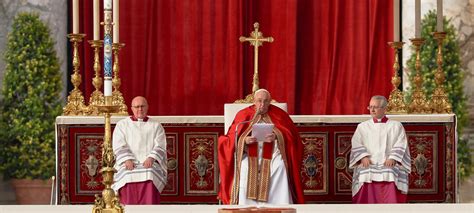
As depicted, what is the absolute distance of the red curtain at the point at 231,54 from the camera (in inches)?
530

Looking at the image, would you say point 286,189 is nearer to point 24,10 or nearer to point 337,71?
point 337,71

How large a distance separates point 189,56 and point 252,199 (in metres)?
3.81

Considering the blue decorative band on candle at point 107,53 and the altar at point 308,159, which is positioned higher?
the blue decorative band on candle at point 107,53

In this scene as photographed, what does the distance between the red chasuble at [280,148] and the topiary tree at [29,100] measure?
319cm

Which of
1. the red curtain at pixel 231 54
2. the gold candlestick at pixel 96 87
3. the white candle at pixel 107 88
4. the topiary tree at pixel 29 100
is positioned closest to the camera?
the white candle at pixel 107 88

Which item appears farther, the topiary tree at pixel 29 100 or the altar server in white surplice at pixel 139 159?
the topiary tree at pixel 29 100

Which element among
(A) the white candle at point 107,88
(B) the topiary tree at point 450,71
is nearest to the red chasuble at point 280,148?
(B) the topiary tree at point 450,71

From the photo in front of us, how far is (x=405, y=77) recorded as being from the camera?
1334cm

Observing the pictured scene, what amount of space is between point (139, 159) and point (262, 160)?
1091 mm

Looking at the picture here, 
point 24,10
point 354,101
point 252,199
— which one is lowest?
point 252,199

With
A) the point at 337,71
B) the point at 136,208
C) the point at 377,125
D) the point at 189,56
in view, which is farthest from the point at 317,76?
the point at 136,208

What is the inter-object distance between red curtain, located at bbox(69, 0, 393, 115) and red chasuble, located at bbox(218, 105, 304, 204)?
3.27 metres

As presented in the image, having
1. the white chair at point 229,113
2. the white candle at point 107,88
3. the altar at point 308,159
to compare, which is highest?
the white candle at point 107,88

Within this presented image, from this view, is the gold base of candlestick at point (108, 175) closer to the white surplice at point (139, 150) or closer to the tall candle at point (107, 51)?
the tall candle at point (107, 51)
